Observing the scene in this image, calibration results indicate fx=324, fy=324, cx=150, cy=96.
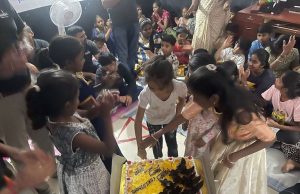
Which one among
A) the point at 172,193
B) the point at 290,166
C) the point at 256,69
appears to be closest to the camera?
the point at 172,193

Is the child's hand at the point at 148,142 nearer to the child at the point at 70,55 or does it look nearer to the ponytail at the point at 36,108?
the child at the point at 70,55

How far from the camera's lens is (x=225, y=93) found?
60.1 inches

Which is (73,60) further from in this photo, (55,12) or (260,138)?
(55,12)

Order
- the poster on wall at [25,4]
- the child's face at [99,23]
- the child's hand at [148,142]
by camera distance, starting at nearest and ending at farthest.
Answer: the child's hand at [148,142]
the poster on wall at [25,4]
the child's face at [99,23]

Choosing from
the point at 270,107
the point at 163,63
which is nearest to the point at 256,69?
the point at 270,107

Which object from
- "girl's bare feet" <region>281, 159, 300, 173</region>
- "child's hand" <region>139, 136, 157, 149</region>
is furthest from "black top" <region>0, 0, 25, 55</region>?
"girl's bare feet" <region>281, 159, 300, 173</region>

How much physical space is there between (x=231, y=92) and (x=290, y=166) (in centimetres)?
117

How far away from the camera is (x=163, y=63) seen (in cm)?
188

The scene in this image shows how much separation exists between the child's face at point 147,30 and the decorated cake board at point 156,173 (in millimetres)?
3019

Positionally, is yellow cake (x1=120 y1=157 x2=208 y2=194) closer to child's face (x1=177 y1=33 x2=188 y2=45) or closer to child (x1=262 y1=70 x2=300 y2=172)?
child (x1=262 y1=70 x2=300 y2=172)

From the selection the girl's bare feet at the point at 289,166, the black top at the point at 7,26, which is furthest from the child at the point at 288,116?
the black top at the point at 7,26

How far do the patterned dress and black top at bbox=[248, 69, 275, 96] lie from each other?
167 centimetres

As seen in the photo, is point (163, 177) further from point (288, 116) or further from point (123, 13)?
point (123, 13)

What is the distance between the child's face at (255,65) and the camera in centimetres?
283
